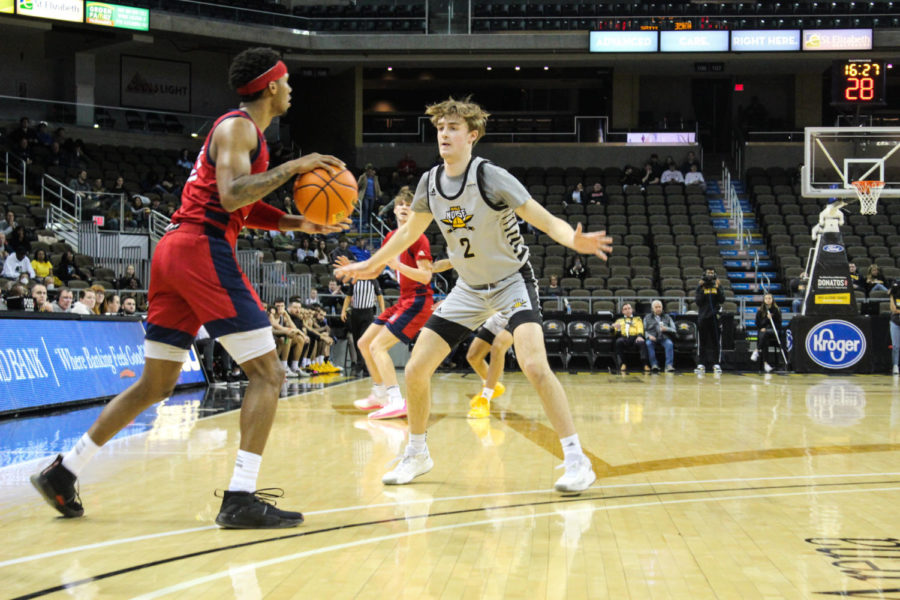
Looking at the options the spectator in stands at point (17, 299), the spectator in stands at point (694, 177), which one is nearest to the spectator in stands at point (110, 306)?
the spectator in stands at point (17, 299)

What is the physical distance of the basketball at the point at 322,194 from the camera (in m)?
4.61

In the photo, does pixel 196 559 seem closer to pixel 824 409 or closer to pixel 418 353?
pixel 418 353

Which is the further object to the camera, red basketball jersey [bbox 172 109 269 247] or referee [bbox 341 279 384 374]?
referee [bbox 341 279 384 374]

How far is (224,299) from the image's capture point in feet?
13.9

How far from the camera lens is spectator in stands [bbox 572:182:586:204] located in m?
26.1

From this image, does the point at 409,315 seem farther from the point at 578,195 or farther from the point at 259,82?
the point at 578,195

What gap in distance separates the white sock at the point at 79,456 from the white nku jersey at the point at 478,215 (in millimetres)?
2166

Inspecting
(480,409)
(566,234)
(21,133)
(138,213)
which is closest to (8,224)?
(138,213)

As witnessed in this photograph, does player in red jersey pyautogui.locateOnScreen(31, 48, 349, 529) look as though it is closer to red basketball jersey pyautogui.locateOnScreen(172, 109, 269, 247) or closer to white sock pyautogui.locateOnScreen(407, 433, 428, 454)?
red basketball jersey pyautogui.locateOnScreen(172, 109, 269, 247)

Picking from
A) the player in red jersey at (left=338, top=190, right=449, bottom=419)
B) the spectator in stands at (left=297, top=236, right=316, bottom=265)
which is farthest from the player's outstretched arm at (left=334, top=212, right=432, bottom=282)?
the spectator in stands at (left=297, top=236, right=316, bottom=265)

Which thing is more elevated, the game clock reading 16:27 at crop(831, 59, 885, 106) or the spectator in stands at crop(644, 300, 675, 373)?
the game clock reading 16:27 at crop(831, 59, 885, 106)

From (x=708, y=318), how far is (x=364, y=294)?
744cm

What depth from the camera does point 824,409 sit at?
1007 cm

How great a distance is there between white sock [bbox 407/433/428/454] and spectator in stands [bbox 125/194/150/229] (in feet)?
51.7
